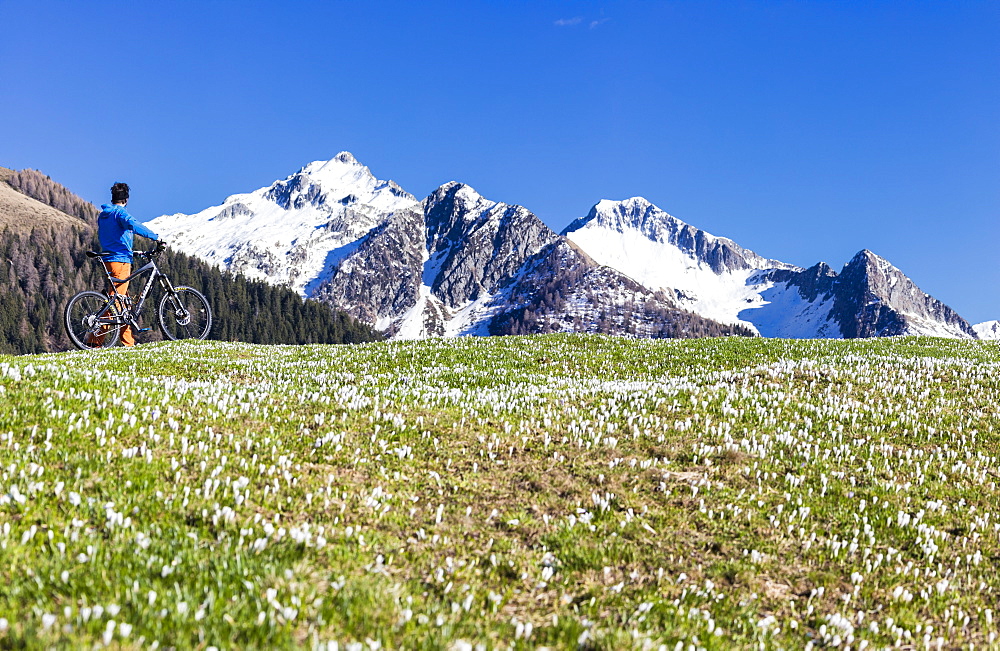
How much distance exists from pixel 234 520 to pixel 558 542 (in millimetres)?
3205

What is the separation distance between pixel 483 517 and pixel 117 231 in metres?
18.1

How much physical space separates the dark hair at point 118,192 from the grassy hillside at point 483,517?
10756mm

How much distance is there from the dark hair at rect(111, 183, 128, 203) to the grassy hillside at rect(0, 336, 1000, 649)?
10.8m

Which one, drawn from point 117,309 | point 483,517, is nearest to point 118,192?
point 117,309

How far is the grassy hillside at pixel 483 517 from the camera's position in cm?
430

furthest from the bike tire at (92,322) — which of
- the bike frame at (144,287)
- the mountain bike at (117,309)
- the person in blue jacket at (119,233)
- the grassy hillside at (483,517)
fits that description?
the grassy hillside at (483,517)

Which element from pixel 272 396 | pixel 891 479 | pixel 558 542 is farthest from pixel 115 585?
pixel 891 479

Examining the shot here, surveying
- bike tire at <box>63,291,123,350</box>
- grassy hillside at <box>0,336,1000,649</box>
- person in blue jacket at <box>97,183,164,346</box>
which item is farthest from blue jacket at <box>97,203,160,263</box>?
grassy hillside at <box>0,336,1000,649</box>

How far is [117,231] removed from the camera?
62.3 ft

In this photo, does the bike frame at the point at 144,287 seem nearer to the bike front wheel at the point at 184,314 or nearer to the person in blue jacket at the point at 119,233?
the person in blue jacket at the point at 119,233

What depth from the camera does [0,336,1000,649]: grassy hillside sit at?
4.30m

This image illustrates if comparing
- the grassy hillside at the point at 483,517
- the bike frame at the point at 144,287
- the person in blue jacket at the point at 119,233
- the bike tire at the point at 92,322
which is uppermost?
the person in blue jacket at the point at 119,233

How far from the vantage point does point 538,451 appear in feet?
29.4

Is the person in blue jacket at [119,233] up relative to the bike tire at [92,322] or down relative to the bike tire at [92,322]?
up
